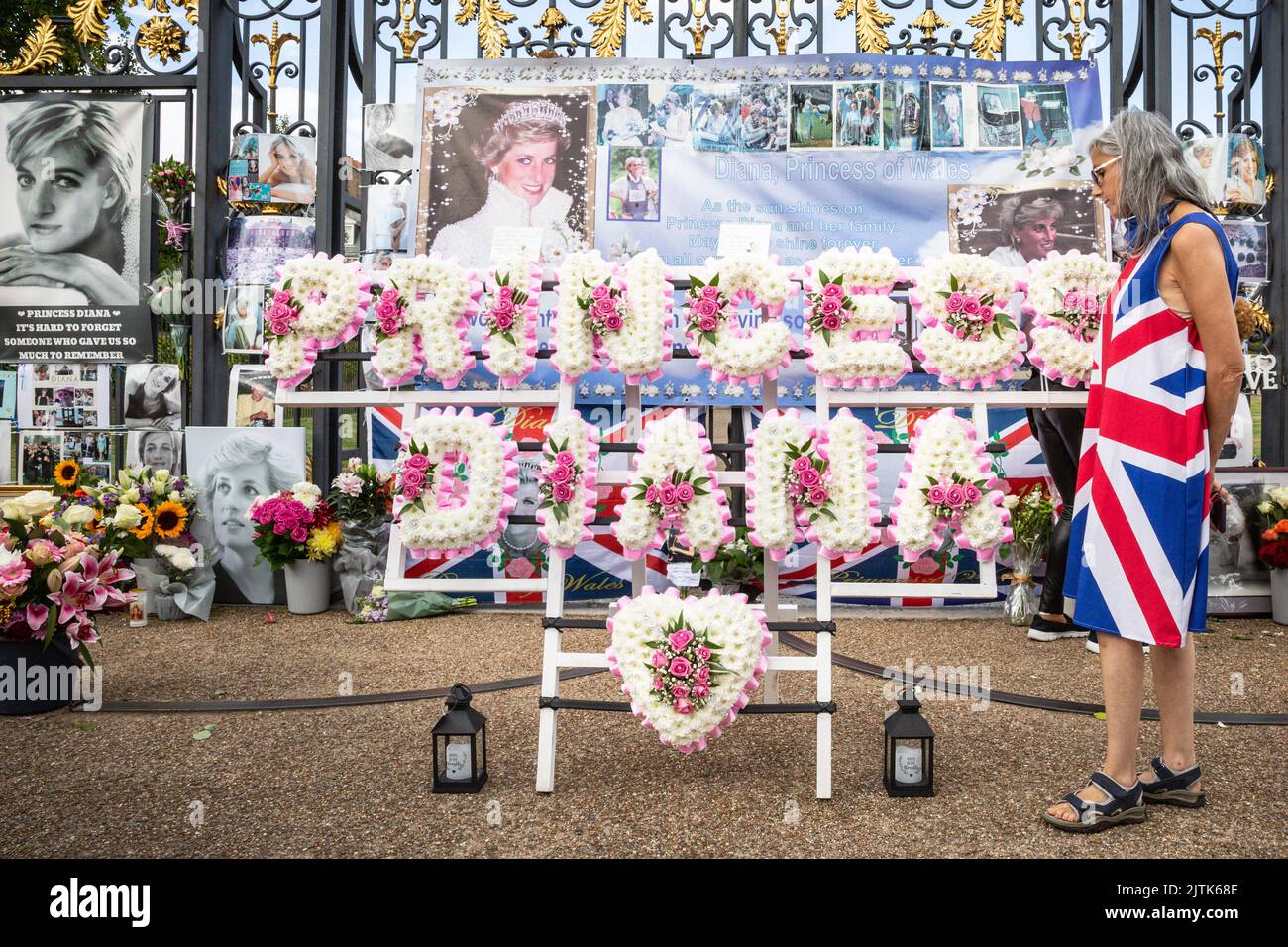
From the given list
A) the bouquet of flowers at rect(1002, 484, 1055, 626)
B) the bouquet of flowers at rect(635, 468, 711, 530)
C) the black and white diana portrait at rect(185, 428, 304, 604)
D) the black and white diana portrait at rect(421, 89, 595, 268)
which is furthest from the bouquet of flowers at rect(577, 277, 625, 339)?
the black and white diana portrait at rect(185, 428, 304, 604)

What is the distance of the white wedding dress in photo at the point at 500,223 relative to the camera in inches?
233

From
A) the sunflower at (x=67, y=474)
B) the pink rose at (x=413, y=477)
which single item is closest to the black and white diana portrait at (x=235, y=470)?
the sunflower at (x=67, y=474)

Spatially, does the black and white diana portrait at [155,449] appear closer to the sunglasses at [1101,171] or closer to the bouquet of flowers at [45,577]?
the bouquet of flowers at [45,577]

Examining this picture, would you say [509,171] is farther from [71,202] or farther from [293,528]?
[71,202]

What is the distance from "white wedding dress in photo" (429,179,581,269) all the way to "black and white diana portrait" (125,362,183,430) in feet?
6.43

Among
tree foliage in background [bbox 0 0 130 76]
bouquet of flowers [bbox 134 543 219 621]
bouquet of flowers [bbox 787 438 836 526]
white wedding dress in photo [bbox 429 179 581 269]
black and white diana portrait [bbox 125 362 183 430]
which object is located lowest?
bouquet of flowers [bbox 134 543 219 621]

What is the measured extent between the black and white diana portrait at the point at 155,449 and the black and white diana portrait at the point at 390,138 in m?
2.23

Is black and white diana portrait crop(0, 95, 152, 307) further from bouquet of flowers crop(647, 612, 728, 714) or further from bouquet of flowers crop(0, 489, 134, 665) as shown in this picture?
bouquet of flowers crop(647, 612, 728, 714)

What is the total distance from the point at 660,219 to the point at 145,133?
11.4 feet

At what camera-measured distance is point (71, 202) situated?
20.4 ft

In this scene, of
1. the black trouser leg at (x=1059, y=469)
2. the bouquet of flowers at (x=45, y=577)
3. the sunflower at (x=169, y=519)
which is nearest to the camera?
the bouquet of flowers at (x=45, y=577)

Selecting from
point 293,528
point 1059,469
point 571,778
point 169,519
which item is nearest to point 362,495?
point 293,528

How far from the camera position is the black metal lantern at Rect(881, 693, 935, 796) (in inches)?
109

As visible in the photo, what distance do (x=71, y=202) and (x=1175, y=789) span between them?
696 centimetres
